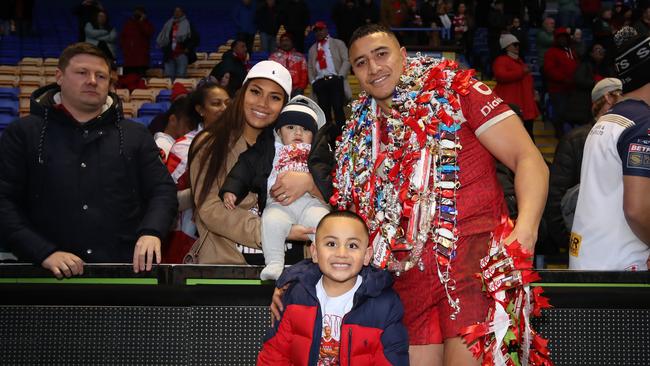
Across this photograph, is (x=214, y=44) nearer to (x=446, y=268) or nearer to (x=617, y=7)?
(x=617, y=7)

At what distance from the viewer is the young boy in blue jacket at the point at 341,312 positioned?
3.52 m

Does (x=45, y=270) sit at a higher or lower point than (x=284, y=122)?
lower

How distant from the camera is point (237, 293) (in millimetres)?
4211

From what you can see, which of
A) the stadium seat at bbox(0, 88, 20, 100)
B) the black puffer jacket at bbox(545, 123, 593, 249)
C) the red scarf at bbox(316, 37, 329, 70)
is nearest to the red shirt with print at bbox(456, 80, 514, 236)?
the black puffer jacket at bbox(545, 123, 593, 249)

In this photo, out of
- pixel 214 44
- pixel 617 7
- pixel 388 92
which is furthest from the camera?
pixel 214 44

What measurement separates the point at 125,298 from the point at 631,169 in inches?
95.7

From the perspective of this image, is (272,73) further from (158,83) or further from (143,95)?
(158,83)

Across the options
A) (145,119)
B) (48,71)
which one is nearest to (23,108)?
(145,119)

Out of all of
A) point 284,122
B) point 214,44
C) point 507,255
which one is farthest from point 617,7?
point 507,255

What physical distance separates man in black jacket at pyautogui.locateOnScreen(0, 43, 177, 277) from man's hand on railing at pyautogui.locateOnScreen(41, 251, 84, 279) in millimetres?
113

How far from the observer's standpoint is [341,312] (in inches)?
143

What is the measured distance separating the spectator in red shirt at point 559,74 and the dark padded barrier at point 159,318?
9.05 meters

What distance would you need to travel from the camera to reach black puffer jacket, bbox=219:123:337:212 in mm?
4332

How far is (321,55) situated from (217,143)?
8.97 metres
